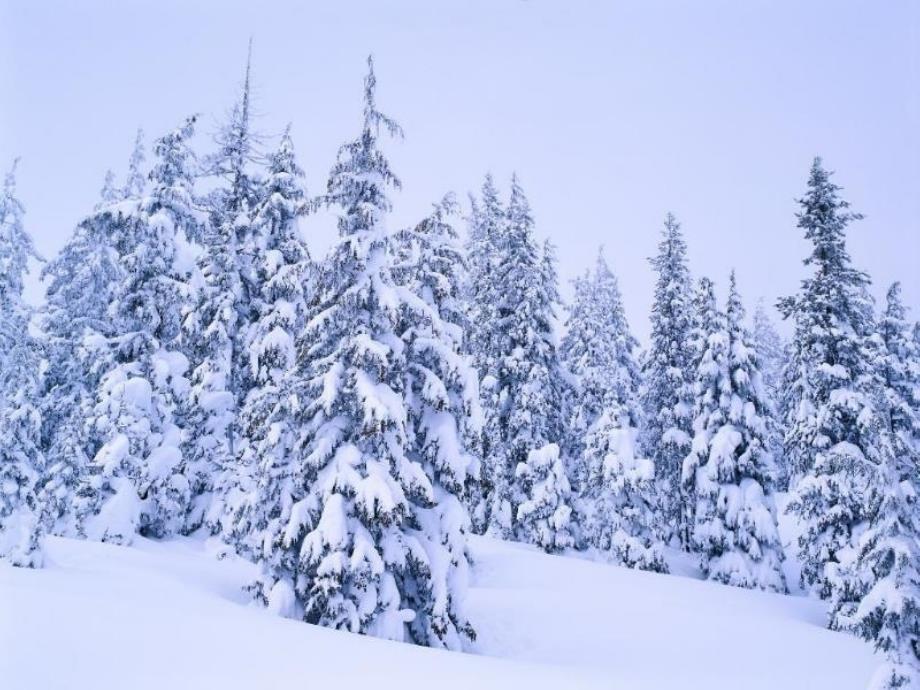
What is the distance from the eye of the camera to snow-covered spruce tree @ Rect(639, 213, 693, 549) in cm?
3353

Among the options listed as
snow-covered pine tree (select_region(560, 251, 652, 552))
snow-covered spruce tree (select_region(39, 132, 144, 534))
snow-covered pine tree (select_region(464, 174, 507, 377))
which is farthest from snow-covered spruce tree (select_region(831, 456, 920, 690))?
snow-covered spruce tree (select_region(39, 132, 144, 534))

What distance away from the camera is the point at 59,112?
13.2 meters

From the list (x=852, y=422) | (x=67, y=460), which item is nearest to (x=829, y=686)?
(x=852, y=422)

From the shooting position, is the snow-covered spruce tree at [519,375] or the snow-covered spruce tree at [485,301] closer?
the snow-covered spruce tree at [519,375]

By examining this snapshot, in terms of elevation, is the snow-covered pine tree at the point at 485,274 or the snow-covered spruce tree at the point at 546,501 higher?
the snow-covered pine tree at the point at 485,274

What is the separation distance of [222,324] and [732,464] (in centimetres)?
2157

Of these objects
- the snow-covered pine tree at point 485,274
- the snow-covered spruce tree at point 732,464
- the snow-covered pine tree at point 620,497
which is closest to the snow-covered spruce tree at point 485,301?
the snow-covered pine tree at point 485,274

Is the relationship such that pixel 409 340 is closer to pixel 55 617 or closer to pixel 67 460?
pixel 55 617

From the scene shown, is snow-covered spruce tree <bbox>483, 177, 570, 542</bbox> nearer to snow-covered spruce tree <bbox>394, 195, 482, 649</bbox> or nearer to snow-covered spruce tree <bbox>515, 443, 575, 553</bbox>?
snow-covered spruce tree <bbox>515, 443, 575, 553</bbox>

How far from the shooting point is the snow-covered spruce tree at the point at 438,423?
47.9 ft

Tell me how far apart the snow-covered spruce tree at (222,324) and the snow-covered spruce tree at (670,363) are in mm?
21372

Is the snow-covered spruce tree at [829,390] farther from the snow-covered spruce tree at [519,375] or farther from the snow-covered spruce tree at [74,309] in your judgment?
the snow-covered spruce tree at [74,309]

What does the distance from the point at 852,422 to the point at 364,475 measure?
18.1m

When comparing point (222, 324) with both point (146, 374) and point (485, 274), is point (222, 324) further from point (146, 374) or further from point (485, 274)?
point (485, 274)
